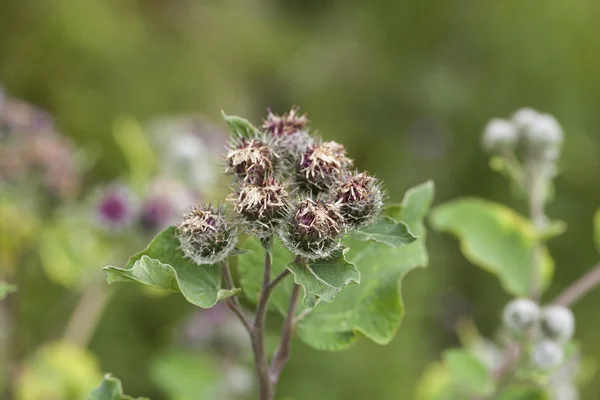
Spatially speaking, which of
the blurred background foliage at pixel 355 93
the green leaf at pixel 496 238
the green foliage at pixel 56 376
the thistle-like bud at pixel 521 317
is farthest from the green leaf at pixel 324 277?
the blurred background foliage at pixel 355 93

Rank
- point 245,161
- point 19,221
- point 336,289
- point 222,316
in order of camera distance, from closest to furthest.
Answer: point 336,289 → point 245,161 → point 19,221 → point 222,316

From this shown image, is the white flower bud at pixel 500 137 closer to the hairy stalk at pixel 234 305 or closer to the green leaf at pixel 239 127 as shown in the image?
the green leaf at pixel 239 127

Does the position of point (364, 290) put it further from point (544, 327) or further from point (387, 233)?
point (544, 327)

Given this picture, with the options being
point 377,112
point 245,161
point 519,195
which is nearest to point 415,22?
point 377,112

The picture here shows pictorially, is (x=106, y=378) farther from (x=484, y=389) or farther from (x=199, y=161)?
(x=199, y=161)

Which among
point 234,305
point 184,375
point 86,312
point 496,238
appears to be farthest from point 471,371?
point 86,312
